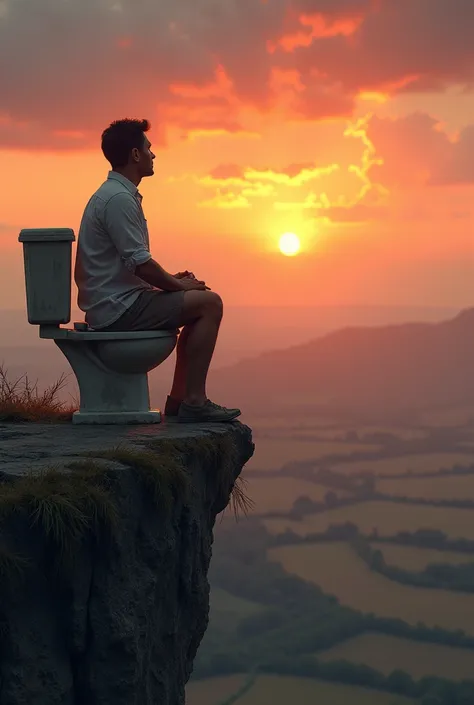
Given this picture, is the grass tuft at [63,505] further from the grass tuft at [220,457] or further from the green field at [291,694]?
the green field at [291,694]

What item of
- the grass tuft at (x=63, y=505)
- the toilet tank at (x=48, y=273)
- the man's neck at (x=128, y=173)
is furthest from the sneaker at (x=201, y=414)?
the grass tuft at (x=63, y=505)

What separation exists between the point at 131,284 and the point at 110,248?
0.33m

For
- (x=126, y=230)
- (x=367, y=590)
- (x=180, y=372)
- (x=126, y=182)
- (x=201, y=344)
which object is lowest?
(x=367, y=590)

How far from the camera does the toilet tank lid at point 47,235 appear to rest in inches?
330

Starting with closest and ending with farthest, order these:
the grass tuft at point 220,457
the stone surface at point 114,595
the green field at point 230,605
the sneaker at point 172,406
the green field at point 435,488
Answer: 1. the stone surface at point 114,595
2. the grass tuft at point 220,457
3. the sneaker at point 172,406
4. the green field at point 230,605
5. the green field at point 435,488

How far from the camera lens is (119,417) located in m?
8.63

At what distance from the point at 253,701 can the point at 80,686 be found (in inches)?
5219

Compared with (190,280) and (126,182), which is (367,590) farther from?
(126,182)

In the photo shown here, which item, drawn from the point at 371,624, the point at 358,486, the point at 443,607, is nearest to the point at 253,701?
the point at 371,624

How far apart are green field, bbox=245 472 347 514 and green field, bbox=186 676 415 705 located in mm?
50014

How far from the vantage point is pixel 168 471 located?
7000 mm

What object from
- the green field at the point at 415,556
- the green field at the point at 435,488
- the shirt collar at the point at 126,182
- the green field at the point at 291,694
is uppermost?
the shirt collar at the point at 126,182

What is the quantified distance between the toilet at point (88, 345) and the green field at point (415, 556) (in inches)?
6153

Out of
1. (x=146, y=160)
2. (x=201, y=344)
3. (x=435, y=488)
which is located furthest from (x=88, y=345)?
(x=435, y=488)
